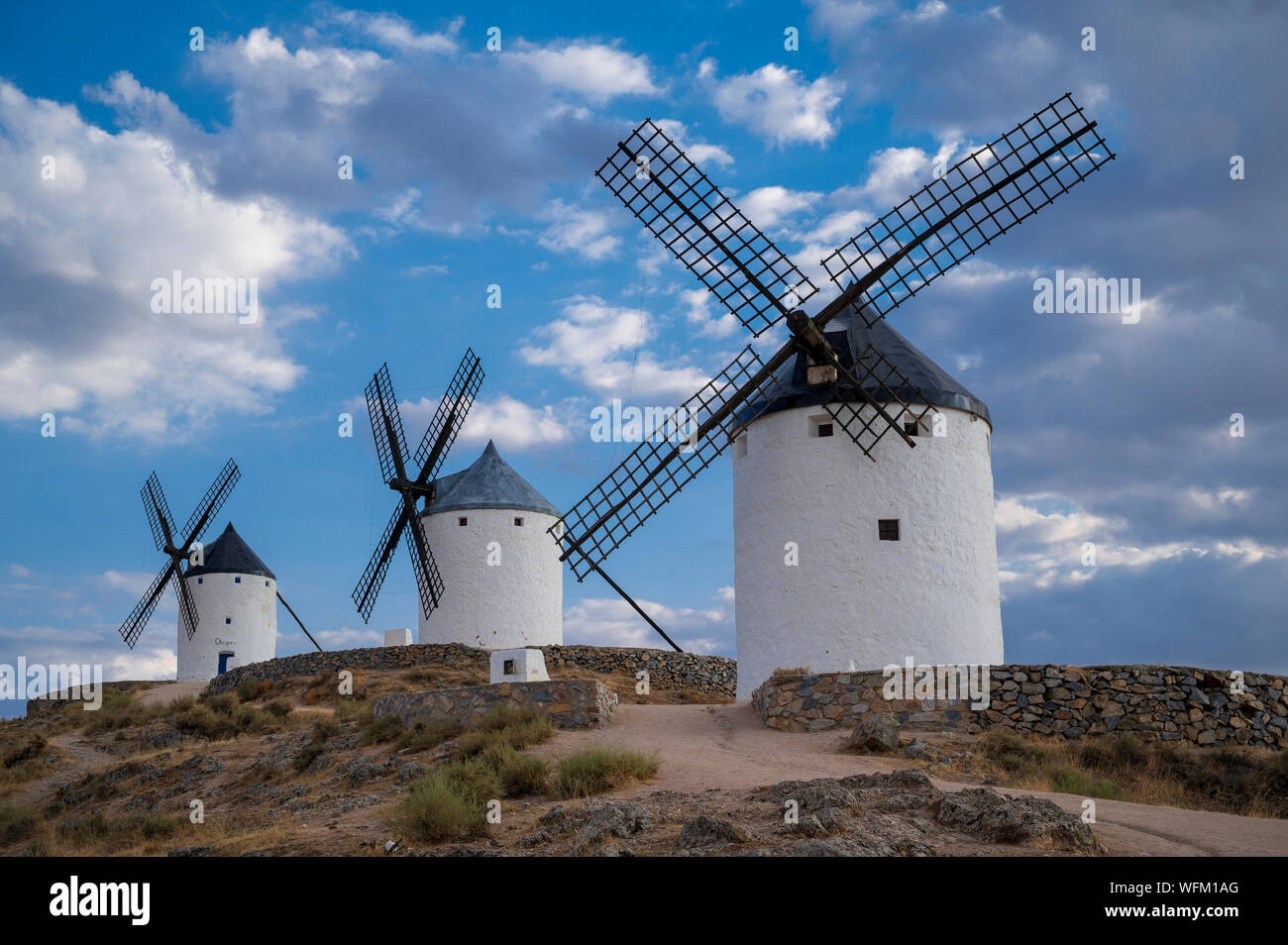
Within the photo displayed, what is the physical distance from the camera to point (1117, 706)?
1316 cm

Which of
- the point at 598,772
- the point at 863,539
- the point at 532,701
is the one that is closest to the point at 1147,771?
the point at 863,539

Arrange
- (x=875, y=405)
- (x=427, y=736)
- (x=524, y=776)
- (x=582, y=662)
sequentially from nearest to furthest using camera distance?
(x=524, y=776)
(x=427, y=736)
(x=875, y=405)
(x=582, y=662)

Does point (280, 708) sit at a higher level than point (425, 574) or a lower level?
lower

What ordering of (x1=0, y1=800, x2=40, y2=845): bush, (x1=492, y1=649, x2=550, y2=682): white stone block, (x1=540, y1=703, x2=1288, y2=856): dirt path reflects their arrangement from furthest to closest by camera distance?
(x1=492, y1=649, x2=550, y2=682): white stone block
(x1=0, y1=800, x2=40, y2=845): bush
(x1=540, y1=703, x2=1288, y2=856): dirt path

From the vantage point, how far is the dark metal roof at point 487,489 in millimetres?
28344

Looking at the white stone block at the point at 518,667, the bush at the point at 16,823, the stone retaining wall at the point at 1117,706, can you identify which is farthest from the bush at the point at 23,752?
the stone retaining wall at the point at 1117,706

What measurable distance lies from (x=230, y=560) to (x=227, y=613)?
72.7 inches

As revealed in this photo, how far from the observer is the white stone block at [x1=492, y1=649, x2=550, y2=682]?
15508mm

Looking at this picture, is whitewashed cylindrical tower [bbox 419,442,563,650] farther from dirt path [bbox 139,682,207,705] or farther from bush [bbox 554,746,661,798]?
bush [bbox 554,746,661,798]

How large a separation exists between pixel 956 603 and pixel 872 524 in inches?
68.9

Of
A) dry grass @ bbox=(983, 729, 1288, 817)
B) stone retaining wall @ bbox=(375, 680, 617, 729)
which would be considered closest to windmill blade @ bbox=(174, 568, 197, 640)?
stone retaining wall @ bbox=(375, 680, 617, 729)

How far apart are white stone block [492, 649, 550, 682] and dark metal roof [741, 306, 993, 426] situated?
16.9ft

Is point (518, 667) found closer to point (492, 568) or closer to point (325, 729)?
point (325, 729)
